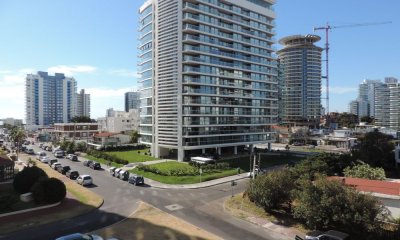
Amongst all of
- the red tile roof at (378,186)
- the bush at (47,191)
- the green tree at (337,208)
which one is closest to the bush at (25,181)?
the bush at (47,191)

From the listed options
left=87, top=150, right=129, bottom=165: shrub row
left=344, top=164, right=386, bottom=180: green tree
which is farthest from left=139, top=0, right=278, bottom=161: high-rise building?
left=344, top=164, right=386, bottom=180: green tree

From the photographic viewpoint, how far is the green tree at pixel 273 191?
1237 inches

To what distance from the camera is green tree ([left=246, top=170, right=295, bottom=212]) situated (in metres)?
31.4

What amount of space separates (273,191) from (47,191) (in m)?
23.9

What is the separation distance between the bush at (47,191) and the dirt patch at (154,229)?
352 inches

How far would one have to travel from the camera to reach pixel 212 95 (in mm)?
72750

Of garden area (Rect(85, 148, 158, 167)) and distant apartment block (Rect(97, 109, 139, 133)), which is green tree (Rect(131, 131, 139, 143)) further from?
distant apartment block (Rect(97, 109, 139, 133))

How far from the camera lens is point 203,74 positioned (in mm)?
70688

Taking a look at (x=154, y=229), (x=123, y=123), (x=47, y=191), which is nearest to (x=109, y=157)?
(x=47, y=191)

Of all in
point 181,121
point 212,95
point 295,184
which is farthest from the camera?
point 212,95

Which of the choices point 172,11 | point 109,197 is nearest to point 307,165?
point 109,197

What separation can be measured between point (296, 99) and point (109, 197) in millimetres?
164851

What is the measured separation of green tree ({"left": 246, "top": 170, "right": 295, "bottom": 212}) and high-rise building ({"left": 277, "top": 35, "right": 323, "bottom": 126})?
158555mm

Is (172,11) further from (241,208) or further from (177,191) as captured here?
(241,208)
